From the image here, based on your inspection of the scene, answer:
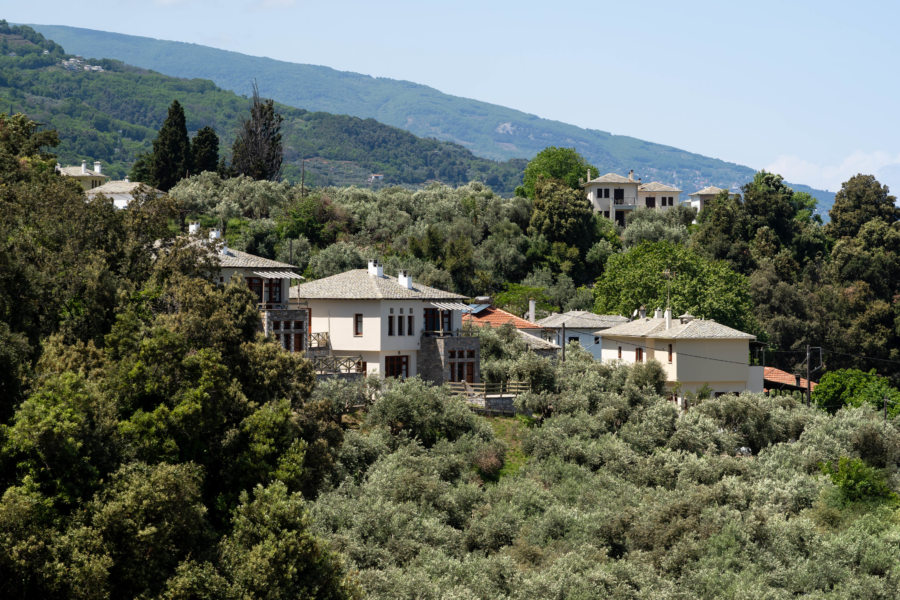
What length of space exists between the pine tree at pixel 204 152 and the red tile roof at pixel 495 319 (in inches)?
1577

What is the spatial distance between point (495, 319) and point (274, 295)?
736 inches

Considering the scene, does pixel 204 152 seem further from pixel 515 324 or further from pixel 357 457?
pixel 357 457

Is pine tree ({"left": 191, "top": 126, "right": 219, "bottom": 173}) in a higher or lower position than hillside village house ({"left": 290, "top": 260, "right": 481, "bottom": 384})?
higher

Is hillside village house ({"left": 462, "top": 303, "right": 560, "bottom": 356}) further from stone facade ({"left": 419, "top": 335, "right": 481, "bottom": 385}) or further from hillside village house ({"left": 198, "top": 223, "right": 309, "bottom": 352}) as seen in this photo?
hillside village house ({"left": 198, "top": 223, "right": 309, "bottom": 352})

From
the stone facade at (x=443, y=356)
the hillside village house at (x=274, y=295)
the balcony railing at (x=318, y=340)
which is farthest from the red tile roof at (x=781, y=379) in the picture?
the hillside village house at (x=274, y=295)

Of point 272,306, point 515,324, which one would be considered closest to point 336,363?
point 272,306

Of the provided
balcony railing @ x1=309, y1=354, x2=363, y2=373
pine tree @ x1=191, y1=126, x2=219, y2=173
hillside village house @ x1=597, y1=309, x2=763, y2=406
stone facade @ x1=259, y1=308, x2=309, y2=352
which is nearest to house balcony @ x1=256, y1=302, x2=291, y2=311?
stone facade @ x1=259, y1=308, x2=309, y2=352

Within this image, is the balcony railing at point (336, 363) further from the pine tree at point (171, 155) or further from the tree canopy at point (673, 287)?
the pine tree at point (171, 155)

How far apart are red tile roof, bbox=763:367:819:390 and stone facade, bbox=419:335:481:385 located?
27547 mm

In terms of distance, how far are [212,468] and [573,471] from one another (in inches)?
847

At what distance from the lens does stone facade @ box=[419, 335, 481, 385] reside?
5650 centimetres

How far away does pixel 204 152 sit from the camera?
102812 millimetres

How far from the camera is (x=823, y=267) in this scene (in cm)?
9606

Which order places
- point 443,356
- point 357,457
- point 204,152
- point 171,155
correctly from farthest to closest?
1. point 204,152
2. point 171,155
3. point 443,356
4. point 357,457
